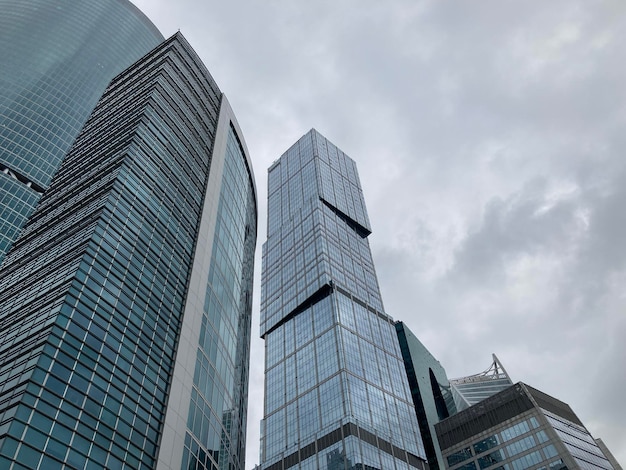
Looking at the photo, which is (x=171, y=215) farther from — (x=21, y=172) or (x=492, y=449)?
(x=492, y=449)

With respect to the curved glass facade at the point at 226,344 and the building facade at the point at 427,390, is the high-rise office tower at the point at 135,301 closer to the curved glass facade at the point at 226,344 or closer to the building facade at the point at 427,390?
the curved glass facade at the point at 226,344

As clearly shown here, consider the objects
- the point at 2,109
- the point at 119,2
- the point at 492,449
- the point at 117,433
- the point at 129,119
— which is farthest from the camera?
the point at 119,2

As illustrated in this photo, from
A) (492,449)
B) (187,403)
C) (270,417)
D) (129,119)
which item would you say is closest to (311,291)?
(270,417)

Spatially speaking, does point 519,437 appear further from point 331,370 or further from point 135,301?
point 135,301

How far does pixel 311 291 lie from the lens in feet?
583

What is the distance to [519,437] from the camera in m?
123

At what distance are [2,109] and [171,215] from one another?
67.5m

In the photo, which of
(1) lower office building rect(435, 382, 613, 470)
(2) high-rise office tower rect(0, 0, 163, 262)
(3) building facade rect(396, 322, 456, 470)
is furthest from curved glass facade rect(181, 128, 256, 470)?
(3) building facade rect(396, 322, 456, 470)

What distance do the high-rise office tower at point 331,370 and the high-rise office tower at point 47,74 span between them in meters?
78.5

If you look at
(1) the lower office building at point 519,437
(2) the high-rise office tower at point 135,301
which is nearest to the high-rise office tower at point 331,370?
(1) the lower office building at point 519,437

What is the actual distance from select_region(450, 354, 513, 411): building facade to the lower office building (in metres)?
44.8

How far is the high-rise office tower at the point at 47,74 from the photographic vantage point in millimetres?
103688

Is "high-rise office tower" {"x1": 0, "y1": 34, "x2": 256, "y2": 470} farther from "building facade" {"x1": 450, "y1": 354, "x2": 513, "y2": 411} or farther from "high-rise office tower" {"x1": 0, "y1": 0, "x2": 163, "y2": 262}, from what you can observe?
"building facade" {"x1": 450, "y1": 354, "x2": 513, "y2": 411}

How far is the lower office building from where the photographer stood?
115 m
